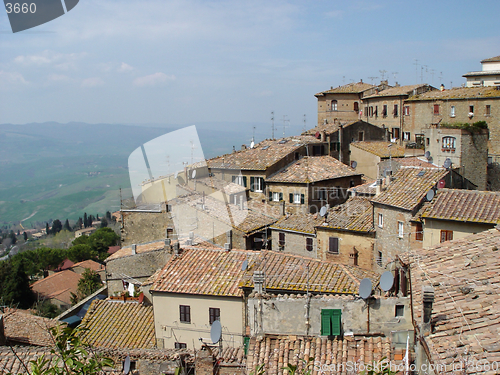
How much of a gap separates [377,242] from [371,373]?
13.1 m

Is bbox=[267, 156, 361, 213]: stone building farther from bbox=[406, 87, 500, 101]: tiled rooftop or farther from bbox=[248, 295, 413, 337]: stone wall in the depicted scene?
bbox=[248, 295, 413, 337]: stone wall

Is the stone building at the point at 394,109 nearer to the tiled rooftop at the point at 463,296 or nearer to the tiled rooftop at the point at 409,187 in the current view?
the tiled rooftop at the point at 409,187

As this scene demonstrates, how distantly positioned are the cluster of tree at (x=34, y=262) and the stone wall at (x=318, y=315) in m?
18.2

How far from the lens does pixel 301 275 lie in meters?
14.0

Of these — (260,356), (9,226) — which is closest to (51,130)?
(9,226)

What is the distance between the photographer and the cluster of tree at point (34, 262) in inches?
1573

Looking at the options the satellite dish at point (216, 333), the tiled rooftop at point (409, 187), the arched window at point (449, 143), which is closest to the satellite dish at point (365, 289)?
the satellite dish at point (216, 333)

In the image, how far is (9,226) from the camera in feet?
485

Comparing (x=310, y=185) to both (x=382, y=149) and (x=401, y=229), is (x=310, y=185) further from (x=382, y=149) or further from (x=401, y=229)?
(x=401, y=229)

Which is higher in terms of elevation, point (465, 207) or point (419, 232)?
point (465, 207)

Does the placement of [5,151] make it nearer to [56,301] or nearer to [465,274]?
→ [56,301]

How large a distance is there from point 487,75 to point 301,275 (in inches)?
1306

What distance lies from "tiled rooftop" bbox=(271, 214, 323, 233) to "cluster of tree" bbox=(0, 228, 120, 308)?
44.6ft

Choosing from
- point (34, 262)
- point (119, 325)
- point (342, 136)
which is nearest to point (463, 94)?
point (342, 136)
